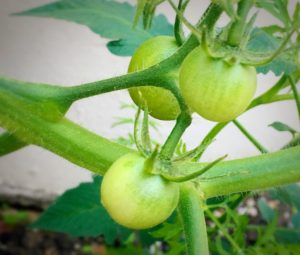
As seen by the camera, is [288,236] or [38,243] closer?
[288,236]

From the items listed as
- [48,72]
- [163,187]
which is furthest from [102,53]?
[163,187]

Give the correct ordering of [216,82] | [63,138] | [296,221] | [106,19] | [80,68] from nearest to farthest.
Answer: [216,82] < [63,138] < [106,19] < [296,221] < [80,68]

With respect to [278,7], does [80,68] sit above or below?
below

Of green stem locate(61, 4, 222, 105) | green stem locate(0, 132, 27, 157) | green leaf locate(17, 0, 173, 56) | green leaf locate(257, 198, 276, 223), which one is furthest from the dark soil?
green stem locate(61, 4, 222, 105)

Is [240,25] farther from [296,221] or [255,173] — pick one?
[296,221]

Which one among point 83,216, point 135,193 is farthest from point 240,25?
point 83,216

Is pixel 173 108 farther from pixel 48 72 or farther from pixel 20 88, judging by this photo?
pixel 48 72

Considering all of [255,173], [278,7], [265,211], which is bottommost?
[265,211]

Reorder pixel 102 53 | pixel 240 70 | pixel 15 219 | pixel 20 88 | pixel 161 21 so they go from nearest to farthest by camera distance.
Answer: pixel 240 70 → pixel 20 88 → pixel 161 21 → pixel 102 53 → pixel 15 219
